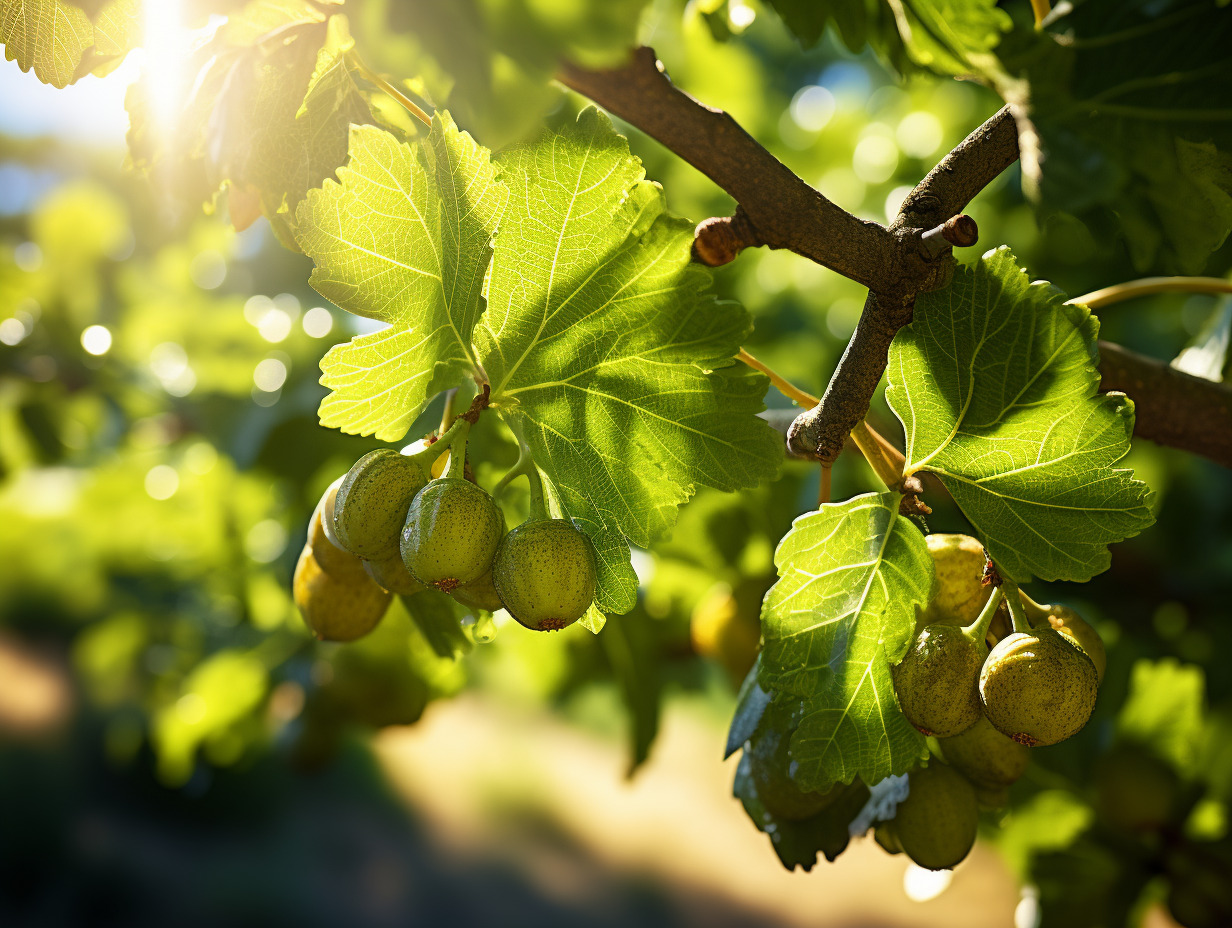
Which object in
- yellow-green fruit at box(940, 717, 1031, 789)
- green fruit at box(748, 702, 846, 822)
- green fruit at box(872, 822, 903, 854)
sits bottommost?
green fruit at box(872, 822, 903, 854)

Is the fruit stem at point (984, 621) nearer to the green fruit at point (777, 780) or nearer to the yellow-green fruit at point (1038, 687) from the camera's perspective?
the yellow-green fruit at point (1038, 687)

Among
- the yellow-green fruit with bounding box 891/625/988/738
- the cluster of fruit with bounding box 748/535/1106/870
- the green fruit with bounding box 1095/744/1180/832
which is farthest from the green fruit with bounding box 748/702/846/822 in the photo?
the green fruit with bounding box 1095/744/1180/832

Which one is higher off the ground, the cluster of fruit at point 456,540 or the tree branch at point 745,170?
the tree branch at point 745,170

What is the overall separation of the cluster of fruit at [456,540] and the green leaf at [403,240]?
68 millimetres

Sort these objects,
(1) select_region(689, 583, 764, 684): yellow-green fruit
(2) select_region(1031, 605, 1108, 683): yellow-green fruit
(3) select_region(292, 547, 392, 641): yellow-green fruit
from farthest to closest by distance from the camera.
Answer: (1) select_region(689, 583, 764, 684): yellow-green fruit < (3) select_region(292, 547, 392, 641): yellow-green fruit < (2) select_region(1031, 605, 1108, 683): yellow-green fruit

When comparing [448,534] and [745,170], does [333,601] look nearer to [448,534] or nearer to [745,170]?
[448,534]

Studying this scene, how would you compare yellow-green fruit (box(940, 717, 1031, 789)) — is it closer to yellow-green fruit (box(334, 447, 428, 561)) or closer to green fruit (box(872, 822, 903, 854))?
green fruit (box(872, 822, 903, 854))

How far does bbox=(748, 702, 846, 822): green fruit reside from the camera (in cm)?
56

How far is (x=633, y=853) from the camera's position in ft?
9.12

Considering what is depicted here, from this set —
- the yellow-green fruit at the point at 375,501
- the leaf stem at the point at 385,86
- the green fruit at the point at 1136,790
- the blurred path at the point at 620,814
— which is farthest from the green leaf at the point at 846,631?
the blurred path at the point at 620,814

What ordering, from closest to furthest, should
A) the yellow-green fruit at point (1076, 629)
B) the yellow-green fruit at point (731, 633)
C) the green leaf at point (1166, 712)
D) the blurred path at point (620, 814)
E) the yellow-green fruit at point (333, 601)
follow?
the yellow-green fruit at point (1076, 629) < the yellow-green fruit at point (333, 601) < the yellow-green fruit at point (731, 633) < the green leaf at point (1166, 712) < the blurred path at point (620, 814)

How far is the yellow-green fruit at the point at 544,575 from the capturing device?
421 millimetres

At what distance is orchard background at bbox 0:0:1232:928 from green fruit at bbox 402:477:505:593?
7cm

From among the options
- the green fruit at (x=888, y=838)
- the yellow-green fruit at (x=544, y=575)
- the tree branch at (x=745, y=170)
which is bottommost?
the green fruit at (x=888, y=838)
